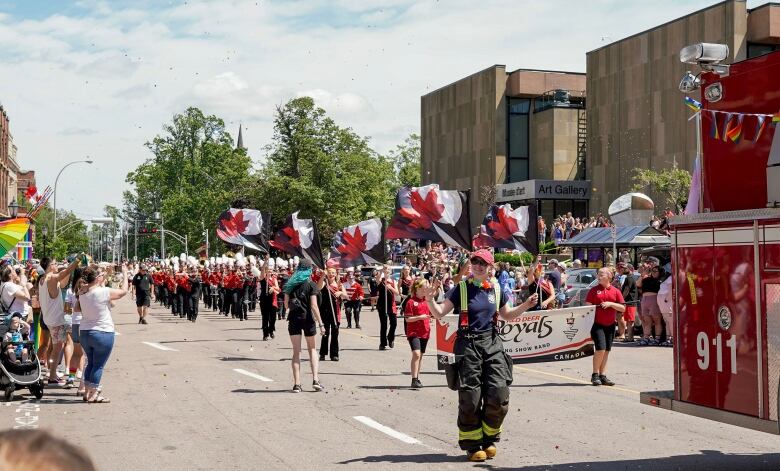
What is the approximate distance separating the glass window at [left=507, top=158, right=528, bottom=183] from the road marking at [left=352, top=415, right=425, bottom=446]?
58797mm

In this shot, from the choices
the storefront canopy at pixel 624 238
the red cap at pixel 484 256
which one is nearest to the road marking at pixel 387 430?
the red cap at pixel 484 256

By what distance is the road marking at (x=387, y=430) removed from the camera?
31.5 feet

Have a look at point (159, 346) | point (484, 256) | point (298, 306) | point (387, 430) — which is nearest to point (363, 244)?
point (159, 346)

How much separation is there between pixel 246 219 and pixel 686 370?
93.8 feet

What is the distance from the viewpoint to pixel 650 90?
53844mm

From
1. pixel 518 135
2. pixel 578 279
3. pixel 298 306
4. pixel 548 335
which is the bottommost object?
pixel 548 335

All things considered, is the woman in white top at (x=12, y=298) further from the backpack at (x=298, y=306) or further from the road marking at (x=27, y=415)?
the backpack at (x=298, y=306)

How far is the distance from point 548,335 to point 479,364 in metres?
6.77

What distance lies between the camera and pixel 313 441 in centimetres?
962

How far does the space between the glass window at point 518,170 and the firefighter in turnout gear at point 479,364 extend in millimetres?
60685

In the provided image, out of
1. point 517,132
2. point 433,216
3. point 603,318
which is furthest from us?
point 517,132

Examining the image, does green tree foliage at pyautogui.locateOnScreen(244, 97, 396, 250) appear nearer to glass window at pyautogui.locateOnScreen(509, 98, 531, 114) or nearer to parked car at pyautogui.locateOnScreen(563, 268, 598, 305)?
glass window at pyautogui.locateOnScreen(509, 98, 531, 114)

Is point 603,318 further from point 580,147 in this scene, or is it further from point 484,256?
point 580,147

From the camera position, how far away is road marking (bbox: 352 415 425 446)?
9.60 metres
